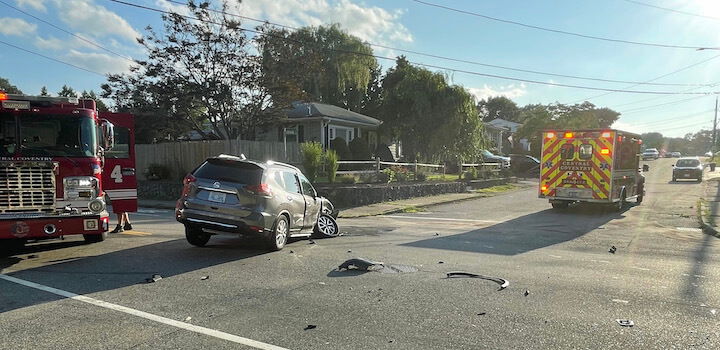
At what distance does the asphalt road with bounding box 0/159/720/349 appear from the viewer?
4.57 metres

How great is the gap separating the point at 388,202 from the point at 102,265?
13.9 m

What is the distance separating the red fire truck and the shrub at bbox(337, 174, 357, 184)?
42.4ft

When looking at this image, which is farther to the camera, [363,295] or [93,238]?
[93,238]

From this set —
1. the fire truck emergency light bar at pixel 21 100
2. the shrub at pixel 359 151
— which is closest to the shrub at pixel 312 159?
the shrub at pixel 359 151

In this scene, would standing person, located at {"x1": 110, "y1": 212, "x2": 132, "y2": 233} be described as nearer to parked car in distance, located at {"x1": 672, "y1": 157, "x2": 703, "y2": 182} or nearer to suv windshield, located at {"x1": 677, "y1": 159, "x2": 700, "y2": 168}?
parked car in distance, located at {"x1": 672, "y1": 157, "x2": 703, "y2": 182}

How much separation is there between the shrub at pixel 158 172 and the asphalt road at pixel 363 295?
14.1 metres

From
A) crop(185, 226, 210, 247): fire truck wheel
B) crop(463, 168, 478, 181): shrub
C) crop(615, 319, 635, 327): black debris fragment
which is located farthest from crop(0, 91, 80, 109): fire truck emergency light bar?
crop(463, 168, 478, 181): shrub

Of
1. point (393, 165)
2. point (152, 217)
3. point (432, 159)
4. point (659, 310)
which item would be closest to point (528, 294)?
point (659, 310)

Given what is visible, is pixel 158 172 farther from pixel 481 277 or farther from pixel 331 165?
pixel 481 277

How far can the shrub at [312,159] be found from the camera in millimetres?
19844

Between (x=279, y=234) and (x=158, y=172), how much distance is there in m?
17.0

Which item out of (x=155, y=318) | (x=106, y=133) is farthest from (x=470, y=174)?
(x=155, y=318)

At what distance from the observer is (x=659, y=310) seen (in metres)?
5.50

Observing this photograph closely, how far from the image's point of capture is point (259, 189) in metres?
8.66
